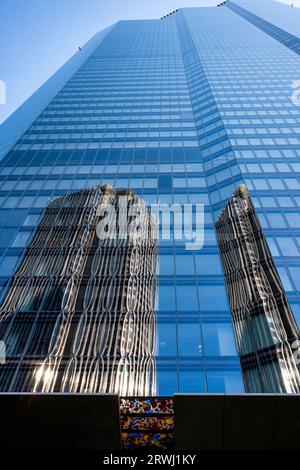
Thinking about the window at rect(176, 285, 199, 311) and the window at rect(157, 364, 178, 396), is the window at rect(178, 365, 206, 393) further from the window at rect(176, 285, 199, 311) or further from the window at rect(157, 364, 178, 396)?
the window at rect(176, 285, 199, 311)

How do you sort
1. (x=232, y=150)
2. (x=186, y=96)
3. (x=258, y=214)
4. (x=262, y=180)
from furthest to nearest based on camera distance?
(x=186, y=96) → (x=232, y=150) → (x=262, y=180) → (x=258, y=214)

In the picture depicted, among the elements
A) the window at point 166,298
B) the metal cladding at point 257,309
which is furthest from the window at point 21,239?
the metal cladding at point 257,309

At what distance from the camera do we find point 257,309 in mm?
19375

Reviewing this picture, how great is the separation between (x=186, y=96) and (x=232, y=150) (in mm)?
23229

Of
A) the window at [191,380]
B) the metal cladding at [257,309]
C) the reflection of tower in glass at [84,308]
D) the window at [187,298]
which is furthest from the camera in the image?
the window at [187,298]

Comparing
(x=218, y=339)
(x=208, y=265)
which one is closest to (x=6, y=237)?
(x=208, y=265)

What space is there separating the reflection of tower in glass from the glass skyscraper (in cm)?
80

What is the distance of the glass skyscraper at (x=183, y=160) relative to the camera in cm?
1966

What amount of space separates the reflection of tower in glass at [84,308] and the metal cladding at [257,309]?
4.12 metres

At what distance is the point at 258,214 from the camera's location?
2648 centimetres

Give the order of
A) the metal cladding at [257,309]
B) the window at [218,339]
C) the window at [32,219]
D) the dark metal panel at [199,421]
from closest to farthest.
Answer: the dark metal panel at [199,421]
the metal cladding at [257,309]
the window at [218,339]
the window at [32,219]

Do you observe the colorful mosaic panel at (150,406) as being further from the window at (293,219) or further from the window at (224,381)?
the window at (293,219)

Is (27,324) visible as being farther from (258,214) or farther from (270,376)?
(258,214)
